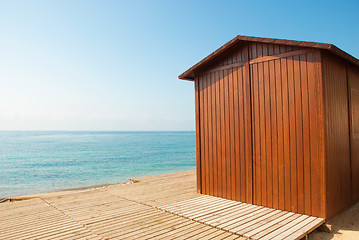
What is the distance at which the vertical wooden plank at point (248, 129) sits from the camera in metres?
5.45

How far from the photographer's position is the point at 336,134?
4.98 metres

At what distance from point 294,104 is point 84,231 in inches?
175

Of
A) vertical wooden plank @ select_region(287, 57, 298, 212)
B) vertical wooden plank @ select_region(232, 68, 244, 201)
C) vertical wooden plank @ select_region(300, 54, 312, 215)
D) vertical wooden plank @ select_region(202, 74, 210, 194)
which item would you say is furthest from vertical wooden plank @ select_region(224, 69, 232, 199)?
vertical wooden plank @ select_region(300, 54, 312, 215)

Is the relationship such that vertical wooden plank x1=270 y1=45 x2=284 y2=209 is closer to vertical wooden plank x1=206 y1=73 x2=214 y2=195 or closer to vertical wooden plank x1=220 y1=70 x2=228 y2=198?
vertical wooden plank x1=220 y1=70 x2=228 y2=198

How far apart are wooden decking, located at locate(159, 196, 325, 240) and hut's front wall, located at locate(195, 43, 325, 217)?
319 mm

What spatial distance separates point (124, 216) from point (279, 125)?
3640 mm

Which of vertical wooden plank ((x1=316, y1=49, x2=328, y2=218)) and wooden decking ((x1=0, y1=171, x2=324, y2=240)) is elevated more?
vertical wooden plank ((x1=316, y1=49, x2=328, y2=218))

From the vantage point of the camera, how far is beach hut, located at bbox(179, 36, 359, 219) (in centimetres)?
452

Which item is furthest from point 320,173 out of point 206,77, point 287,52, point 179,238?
point 206,77

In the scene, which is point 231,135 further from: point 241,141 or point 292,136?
point 292,136

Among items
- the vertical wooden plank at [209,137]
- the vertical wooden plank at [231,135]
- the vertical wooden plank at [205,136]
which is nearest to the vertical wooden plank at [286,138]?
the vertical wooden plank at [231,135]

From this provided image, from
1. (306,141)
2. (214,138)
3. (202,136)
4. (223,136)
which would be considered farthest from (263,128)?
(202,136)

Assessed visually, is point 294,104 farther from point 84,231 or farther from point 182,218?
point 84,231

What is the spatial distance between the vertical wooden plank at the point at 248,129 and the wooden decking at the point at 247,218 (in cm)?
39
